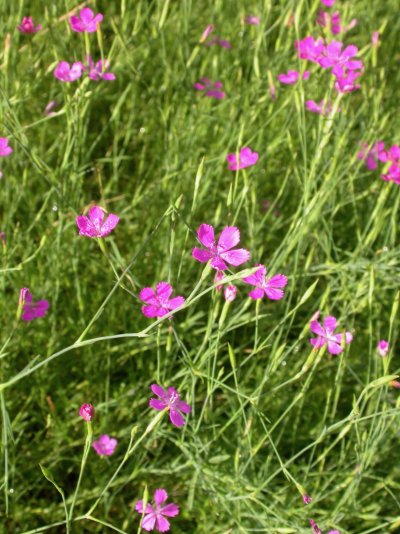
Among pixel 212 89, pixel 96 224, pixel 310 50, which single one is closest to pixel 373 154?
pixel 310 50

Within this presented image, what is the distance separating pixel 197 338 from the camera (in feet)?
5.41

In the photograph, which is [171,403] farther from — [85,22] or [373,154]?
[373,154]

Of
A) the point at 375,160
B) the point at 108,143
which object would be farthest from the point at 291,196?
the point at 108,143

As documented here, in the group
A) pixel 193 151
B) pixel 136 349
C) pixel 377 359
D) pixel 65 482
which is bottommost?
pixel 65 482

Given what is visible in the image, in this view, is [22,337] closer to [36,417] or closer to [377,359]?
[36,417]

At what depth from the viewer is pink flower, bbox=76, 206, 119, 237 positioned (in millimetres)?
1017

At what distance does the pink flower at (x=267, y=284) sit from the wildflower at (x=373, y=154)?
1.99 ft

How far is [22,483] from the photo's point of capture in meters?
1.39

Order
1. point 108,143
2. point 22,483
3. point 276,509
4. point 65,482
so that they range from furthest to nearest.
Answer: point 108,143 → point 65,482 → point 22,483 → point 276,509

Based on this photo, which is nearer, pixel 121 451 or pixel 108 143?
pixel 121 451

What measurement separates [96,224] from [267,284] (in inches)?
12.7

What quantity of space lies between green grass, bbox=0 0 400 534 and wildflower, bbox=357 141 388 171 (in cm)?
3

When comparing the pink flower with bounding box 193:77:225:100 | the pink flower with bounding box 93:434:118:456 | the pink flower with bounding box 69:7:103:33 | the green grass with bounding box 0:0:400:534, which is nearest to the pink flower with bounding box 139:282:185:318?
the green grass with bounding box 0:0:400:534

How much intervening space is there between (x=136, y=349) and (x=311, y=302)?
20.0 inches
